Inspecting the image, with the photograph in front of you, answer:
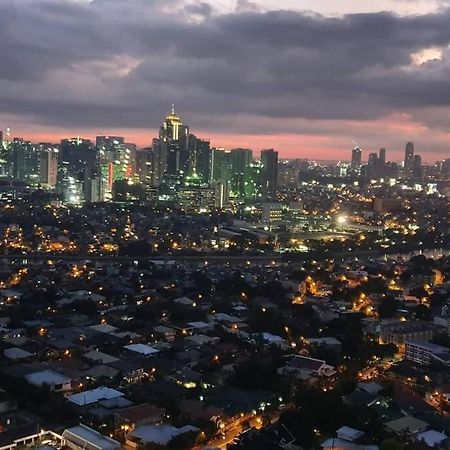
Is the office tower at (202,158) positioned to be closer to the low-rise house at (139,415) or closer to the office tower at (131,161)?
the office tower at (131,161)

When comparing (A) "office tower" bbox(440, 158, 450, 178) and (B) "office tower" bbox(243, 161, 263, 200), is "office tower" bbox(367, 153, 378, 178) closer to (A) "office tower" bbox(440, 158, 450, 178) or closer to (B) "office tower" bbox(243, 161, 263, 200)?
(A) "office tower" bbox(440, 158, 450, 178)

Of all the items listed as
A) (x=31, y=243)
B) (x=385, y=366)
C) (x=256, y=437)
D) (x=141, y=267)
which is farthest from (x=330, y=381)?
(x=31, y=243)

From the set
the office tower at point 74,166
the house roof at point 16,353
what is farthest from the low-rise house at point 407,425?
the office tower at point 74,166

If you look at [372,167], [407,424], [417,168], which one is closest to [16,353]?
[407,424]

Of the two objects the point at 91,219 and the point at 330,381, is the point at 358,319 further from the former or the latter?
the point at 91,219

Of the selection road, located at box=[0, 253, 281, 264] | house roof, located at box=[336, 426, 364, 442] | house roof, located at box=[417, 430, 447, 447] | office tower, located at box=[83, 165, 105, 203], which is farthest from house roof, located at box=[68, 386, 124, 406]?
office tower, located at box=[83, 165, 105, 203]

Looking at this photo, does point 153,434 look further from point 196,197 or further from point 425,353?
point 196,197
